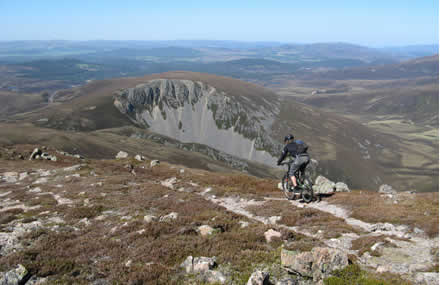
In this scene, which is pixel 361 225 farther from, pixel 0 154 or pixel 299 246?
pixel 0 154

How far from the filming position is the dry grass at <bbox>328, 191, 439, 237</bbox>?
15.6 metres

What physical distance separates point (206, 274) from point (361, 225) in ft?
38.6

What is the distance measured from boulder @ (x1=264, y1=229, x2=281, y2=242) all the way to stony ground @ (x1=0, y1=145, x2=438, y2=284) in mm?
44

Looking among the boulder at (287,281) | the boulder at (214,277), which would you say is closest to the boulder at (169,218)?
the boulder at (214,277)

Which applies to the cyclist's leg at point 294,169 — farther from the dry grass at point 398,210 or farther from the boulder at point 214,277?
the boulder at point 214,277

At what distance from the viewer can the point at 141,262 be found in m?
10.1

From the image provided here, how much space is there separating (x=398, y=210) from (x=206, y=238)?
13.7m

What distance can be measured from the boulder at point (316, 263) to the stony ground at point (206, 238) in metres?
0.03

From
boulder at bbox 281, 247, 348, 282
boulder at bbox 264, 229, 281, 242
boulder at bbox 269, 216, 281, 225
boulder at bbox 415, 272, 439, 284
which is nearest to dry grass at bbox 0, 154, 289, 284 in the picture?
boulder at bbox 264, 229, 281, 242

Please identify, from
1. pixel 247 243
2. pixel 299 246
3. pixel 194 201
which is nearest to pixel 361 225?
pixel 299 246

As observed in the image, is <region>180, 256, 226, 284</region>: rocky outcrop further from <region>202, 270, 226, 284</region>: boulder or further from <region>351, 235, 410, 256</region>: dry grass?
<region>351, 235, 410, 256</region>: dry grass

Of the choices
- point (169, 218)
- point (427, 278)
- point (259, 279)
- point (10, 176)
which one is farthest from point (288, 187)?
point (10, 176)

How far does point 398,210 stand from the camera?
1823 centimetres

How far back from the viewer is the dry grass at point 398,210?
51.2ft
